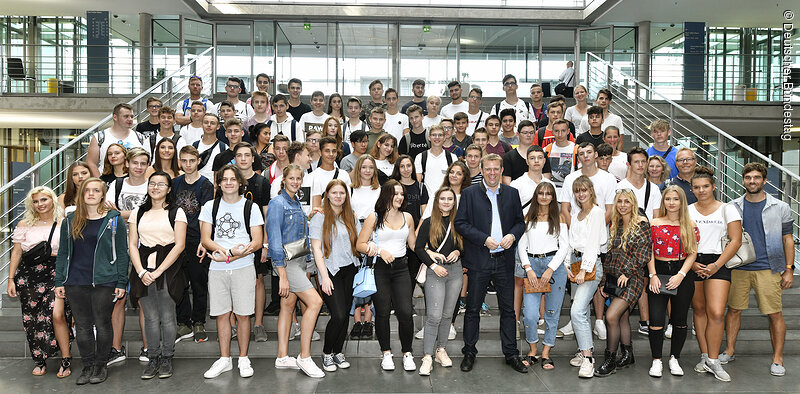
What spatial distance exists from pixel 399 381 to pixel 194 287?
2.34 m

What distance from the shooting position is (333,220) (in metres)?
5.36

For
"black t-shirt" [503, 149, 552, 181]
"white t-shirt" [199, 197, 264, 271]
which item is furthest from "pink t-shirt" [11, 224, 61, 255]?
"black t-shirt" [503, 149, 552, 181]

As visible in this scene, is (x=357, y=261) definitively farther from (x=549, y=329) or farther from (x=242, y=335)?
(x=549, y=329)

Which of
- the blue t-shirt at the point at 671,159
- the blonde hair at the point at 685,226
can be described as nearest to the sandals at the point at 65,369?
the blonde hair at the point at 685,226

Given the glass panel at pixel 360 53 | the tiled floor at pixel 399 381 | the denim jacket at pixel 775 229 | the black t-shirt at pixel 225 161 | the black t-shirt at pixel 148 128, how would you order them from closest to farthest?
the tiled floor at pixel 399 381 → the denim jacket at pixel 775 229 → the black t-shirt at pixel 225 161 → the black t-shirt at pixel 148 128 → the glass panel at pixel 360 53

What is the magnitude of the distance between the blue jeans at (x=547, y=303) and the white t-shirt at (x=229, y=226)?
2675mm

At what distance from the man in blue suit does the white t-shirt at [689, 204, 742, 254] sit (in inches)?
68.5

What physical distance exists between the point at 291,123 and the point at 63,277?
3833mm

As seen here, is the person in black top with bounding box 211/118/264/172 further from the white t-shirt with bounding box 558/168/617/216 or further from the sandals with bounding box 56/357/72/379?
the white t-shirt with bounding box 558/168/617/216

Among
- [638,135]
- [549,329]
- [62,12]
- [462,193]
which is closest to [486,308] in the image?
[549,329]

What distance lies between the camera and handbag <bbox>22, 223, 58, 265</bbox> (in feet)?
17.7

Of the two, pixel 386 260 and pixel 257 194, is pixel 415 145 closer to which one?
pixel 257 194

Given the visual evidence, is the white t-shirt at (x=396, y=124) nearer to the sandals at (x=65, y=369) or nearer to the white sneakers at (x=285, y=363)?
the white sneakers at (x=285, y=363)

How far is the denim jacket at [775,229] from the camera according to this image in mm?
5570
